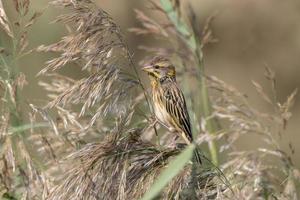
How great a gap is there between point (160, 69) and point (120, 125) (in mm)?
858

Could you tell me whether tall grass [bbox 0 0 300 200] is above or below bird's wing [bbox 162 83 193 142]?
above

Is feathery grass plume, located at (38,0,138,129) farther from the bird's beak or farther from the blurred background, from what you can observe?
the blurred background

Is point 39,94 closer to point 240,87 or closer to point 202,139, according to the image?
point 240,87

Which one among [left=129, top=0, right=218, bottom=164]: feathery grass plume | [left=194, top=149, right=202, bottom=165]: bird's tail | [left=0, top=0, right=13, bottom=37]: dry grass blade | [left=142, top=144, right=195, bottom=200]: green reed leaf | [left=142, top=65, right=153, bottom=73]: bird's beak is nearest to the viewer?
[left=142, top=144, right=195, bottom=200]: green reed leaf

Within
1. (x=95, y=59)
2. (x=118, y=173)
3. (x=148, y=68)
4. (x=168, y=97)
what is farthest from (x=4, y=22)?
(x=168, y=97)

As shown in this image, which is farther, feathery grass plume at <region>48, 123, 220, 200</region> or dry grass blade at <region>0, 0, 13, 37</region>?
dry grass blade at <region>0, 0, 13, 37</region>

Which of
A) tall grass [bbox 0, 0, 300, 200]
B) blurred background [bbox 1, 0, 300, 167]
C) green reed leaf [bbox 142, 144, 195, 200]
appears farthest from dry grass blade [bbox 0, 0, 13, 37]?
blurred background [bbox 1, 0, 300, 167]

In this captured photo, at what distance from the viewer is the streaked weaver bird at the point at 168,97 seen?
12.7 feet

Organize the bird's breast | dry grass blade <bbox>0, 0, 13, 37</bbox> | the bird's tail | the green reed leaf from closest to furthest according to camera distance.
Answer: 1. the green reed leaf
2. the bird's tail
3. dry grass blade <bbox>0, 0, 13, 37</bbox>
4. the bird's breast

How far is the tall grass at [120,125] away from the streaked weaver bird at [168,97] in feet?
1.52

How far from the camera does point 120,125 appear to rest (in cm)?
308

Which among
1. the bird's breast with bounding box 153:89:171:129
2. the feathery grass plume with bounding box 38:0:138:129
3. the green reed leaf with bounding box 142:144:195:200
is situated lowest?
the bird's breast with bounding box 153:89:171:129

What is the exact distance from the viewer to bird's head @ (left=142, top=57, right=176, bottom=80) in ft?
12.6

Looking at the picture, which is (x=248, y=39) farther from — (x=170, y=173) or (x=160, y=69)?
(x=170, y=173)
